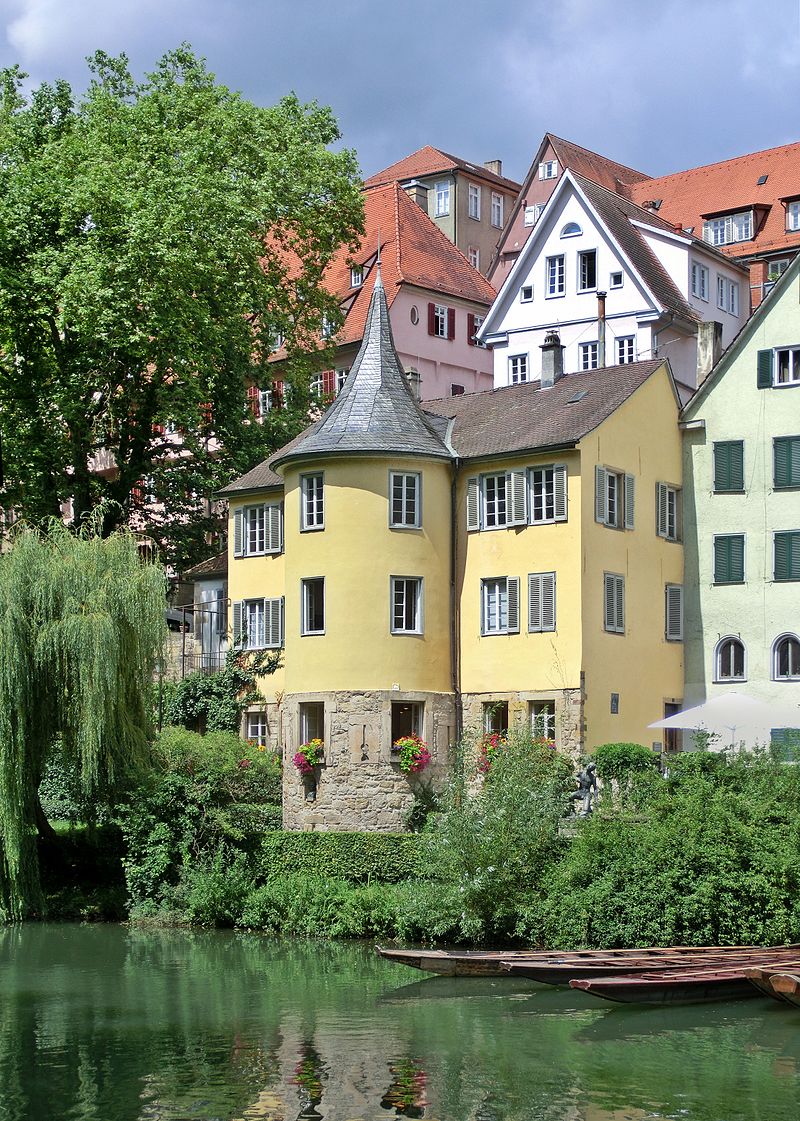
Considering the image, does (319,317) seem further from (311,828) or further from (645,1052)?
(645,1052)

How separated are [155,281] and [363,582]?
13.1 meters

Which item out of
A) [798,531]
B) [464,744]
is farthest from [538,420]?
[464,744]

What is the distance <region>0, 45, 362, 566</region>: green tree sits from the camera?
49.4 m

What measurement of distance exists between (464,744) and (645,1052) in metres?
12.4

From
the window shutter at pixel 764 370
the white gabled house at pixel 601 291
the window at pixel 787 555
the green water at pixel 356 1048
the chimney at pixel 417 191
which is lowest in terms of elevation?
the green water at pixel 356 1048

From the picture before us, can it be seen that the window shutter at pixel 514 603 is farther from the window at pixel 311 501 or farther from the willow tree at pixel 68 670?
the willow tree at pixel 68 670

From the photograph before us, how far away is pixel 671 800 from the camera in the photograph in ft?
107

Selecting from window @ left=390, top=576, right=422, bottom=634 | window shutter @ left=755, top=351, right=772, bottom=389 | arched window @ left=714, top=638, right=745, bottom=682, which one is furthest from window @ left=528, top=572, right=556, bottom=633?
window shutter @ left=755, top=351, right=772, bottom=389

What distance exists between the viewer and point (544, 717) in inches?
1628

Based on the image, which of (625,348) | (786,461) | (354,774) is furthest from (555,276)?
(354,774)

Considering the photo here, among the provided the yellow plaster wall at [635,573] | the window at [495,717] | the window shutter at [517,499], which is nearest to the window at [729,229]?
the yellow plaster wall at [635,573]

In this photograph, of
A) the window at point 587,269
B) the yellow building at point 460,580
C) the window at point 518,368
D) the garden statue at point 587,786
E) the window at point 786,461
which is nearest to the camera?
the garden statue at point 587,786

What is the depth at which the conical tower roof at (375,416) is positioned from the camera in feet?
139

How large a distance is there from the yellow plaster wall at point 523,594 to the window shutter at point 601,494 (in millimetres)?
753
